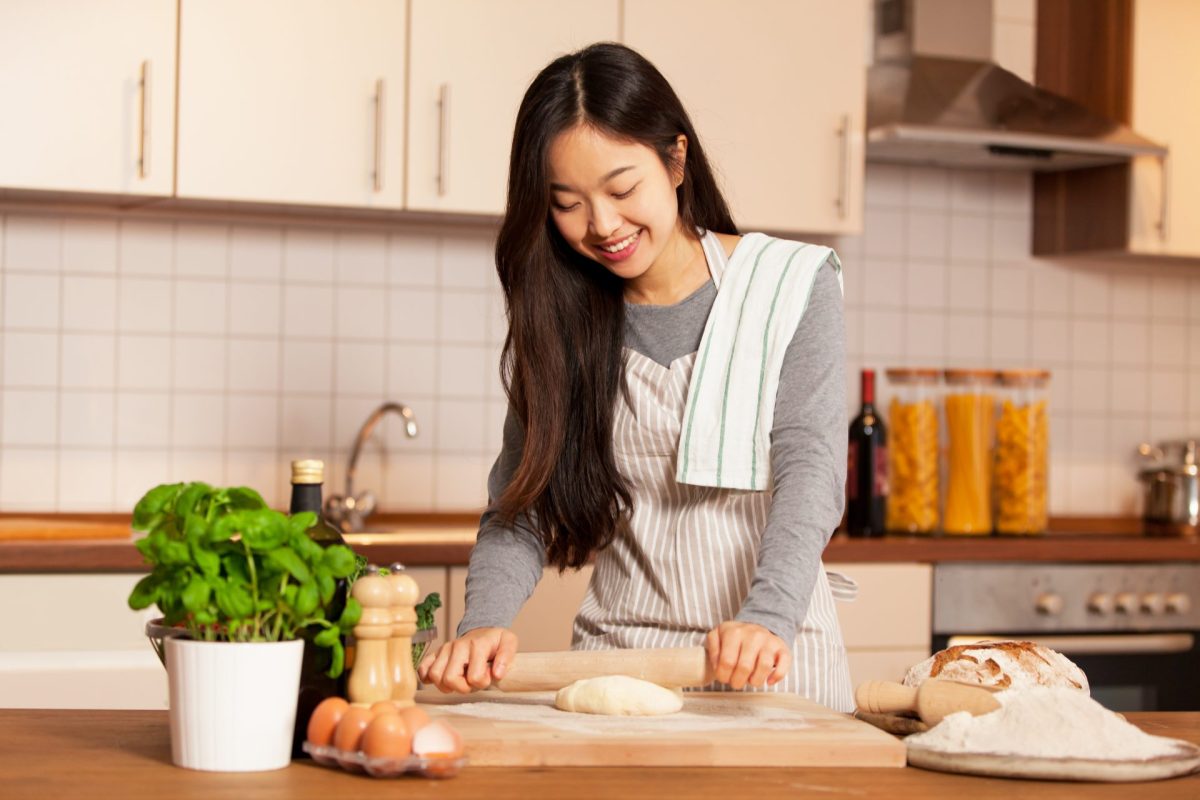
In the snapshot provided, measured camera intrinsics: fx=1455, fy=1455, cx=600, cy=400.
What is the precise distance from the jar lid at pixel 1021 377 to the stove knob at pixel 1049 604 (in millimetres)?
502

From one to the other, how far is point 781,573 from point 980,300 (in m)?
2.08

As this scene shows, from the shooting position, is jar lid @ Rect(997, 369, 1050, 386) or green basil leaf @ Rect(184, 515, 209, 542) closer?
green basil leaf @ Rect(184, 515, 209, 542)

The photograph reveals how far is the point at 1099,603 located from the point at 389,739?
1.99 meters

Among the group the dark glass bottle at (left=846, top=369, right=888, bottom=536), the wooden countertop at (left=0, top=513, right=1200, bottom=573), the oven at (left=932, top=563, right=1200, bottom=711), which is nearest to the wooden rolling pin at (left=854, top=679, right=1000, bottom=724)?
the wooden countertop at (left=0, top=513, right=1200, bottom=573)

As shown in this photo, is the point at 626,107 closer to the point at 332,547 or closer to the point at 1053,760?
the point at 332,547

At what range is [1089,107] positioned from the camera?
3178 mm

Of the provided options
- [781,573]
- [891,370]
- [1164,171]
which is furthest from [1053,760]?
[1164,171]

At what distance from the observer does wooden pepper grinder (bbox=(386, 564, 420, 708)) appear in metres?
1.13

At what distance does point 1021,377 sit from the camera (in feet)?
9.82

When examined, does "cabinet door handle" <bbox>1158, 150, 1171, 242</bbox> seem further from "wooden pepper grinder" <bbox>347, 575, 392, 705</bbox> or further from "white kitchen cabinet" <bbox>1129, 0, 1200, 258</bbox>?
"wooden pepper grinder" <bbox>347, 575, 392, 705</bbox>

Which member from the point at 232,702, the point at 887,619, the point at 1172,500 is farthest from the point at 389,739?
the point at 1172,500

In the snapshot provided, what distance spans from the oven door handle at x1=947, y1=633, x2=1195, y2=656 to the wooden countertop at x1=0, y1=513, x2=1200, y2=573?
5.6 inches

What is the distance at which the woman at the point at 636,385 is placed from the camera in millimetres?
1514

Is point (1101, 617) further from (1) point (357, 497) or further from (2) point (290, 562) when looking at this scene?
(2) point (290, 562)
